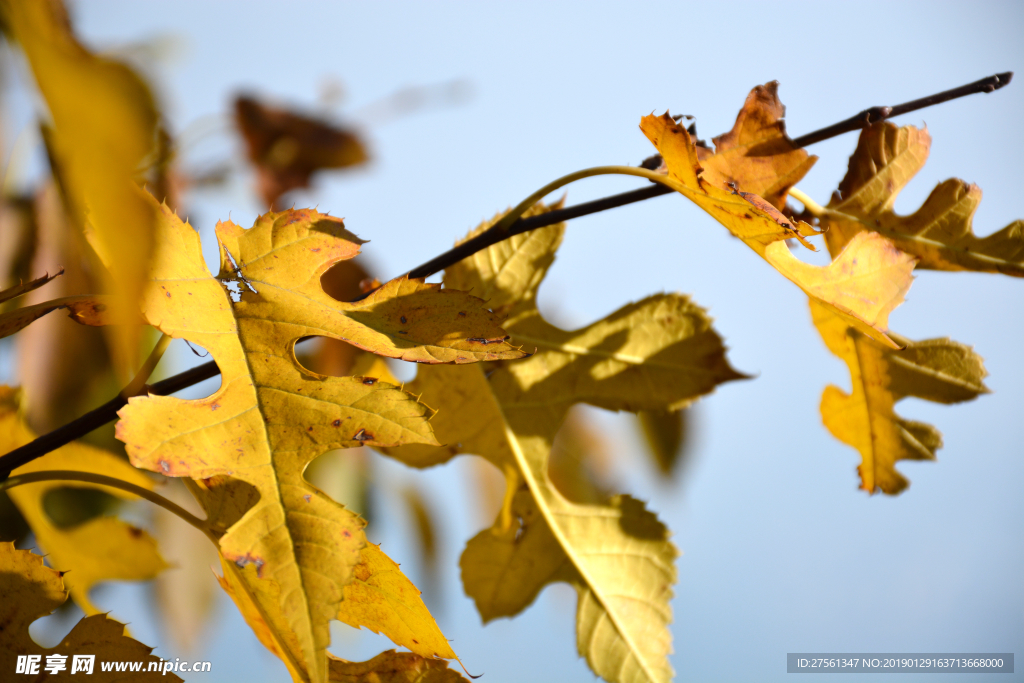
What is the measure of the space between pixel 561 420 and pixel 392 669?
9.1 inches

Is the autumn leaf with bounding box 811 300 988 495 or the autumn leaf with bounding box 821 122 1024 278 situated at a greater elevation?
the autumn leaf with bounding box 821 122 1024 278

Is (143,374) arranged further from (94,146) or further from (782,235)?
(782,235)

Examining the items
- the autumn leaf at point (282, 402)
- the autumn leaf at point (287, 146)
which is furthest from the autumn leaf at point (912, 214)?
the autumn leaf at point (287, 146)

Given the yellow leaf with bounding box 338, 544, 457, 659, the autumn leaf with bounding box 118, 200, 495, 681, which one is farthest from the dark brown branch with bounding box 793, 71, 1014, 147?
the yellow leaf with bounding box 338, 544, 457, 659

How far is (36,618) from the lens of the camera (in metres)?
0.38

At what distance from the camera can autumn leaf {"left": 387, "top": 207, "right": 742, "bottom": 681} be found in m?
0.49

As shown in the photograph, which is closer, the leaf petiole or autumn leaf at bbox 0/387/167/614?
the leaf petiole

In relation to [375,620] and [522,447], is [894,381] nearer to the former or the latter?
[522,447]

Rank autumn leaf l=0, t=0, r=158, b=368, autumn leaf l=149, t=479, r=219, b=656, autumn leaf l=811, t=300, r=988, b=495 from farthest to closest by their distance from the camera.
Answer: autumn leaf l=149, t=479, r=219, b=656 → autumn leaf l=811, t=300, r=988, b=495 → autumn leaf l=0, t=0, r=158, b=368

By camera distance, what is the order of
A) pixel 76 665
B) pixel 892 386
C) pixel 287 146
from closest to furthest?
pixel 76 665 → pixel 892 386 → pixel 287 146

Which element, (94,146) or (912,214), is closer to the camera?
(94,146)

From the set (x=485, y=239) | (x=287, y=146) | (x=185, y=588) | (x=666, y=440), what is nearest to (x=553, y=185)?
(x=485, y=239)

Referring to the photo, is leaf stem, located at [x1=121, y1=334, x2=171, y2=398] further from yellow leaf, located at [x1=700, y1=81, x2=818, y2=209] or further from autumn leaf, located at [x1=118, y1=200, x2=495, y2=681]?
yellow leaf, located at [x1=700, y1=81, x2=818, y2=209]

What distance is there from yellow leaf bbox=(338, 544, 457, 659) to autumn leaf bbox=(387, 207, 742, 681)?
0.12 metres
